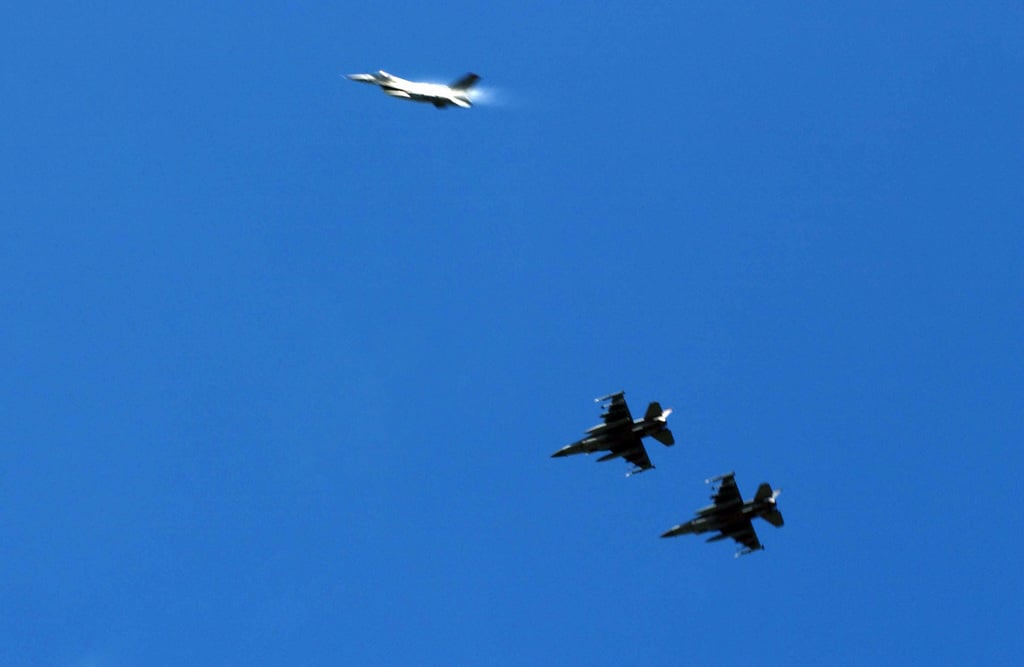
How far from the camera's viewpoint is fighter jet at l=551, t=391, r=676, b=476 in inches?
2746

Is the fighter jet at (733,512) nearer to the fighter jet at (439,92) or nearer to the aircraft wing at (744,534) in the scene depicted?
the aircraft wing at (744,534)

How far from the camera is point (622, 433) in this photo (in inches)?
2766

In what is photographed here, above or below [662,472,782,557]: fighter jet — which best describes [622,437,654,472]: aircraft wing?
above

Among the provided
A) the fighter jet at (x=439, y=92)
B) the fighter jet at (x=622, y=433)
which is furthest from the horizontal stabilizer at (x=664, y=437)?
the fighter jet at (x=439, y=92)

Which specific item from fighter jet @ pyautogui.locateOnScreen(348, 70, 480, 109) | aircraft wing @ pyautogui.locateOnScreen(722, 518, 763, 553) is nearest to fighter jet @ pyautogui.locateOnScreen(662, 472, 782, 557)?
aircraft wing @ pyautogui.locateOnScreen(722, 518, 763, 553)

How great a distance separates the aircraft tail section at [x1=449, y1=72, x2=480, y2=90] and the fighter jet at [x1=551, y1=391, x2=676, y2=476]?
27.8 meters

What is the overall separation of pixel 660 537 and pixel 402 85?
4286cm

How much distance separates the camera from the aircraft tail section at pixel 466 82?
73125 mm

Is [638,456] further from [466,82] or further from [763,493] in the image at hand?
[466,82]

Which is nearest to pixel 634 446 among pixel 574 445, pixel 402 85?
pixel 574 445

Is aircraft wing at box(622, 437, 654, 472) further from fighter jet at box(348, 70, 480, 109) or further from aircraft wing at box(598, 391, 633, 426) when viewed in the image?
fighter jet at box(348, 70, 480, 109)

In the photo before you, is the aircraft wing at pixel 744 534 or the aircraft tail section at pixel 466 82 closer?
the aircraft wing at pixel 744 534

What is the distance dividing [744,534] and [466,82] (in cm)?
4184

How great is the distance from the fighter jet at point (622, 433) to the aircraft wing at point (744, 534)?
7683 millimetres
